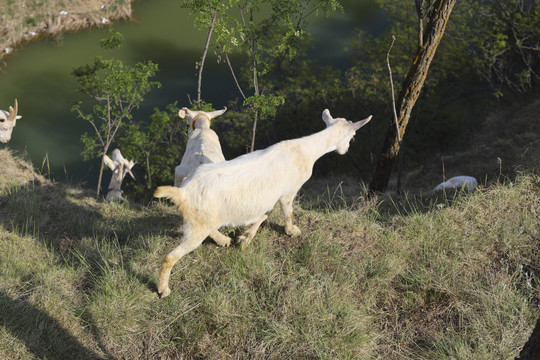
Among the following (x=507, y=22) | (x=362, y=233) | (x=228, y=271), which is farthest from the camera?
(x=507, y=22)

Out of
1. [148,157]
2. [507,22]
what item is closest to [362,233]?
[148,157]

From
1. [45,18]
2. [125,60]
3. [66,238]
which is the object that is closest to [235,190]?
[66,238]

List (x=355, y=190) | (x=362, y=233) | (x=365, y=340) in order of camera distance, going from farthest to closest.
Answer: (x=355, y=190)
(x=362, y=233)
(x=365, y=340)

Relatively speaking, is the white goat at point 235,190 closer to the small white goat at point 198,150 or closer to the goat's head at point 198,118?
the small white goat at point 198,150

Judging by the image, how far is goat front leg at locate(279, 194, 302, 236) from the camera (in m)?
4.49

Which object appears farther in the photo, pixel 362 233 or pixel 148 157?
pixel 148 157

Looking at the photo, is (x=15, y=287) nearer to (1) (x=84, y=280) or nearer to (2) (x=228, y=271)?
(1) (x=84, y=280)

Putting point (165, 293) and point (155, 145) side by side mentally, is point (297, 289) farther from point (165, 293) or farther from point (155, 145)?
point (155, 145)

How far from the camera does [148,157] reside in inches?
472

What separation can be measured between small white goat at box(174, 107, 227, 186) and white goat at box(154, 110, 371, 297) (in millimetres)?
1068

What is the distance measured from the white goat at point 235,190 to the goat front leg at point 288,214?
0.14 ft

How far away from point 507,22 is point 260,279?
13614 mm

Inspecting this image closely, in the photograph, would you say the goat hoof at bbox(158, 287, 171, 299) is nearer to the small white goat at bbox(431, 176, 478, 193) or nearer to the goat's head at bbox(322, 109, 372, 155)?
the goat's head at bbox(322, 109, 372, 155)

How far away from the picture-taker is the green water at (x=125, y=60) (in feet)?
51.5
